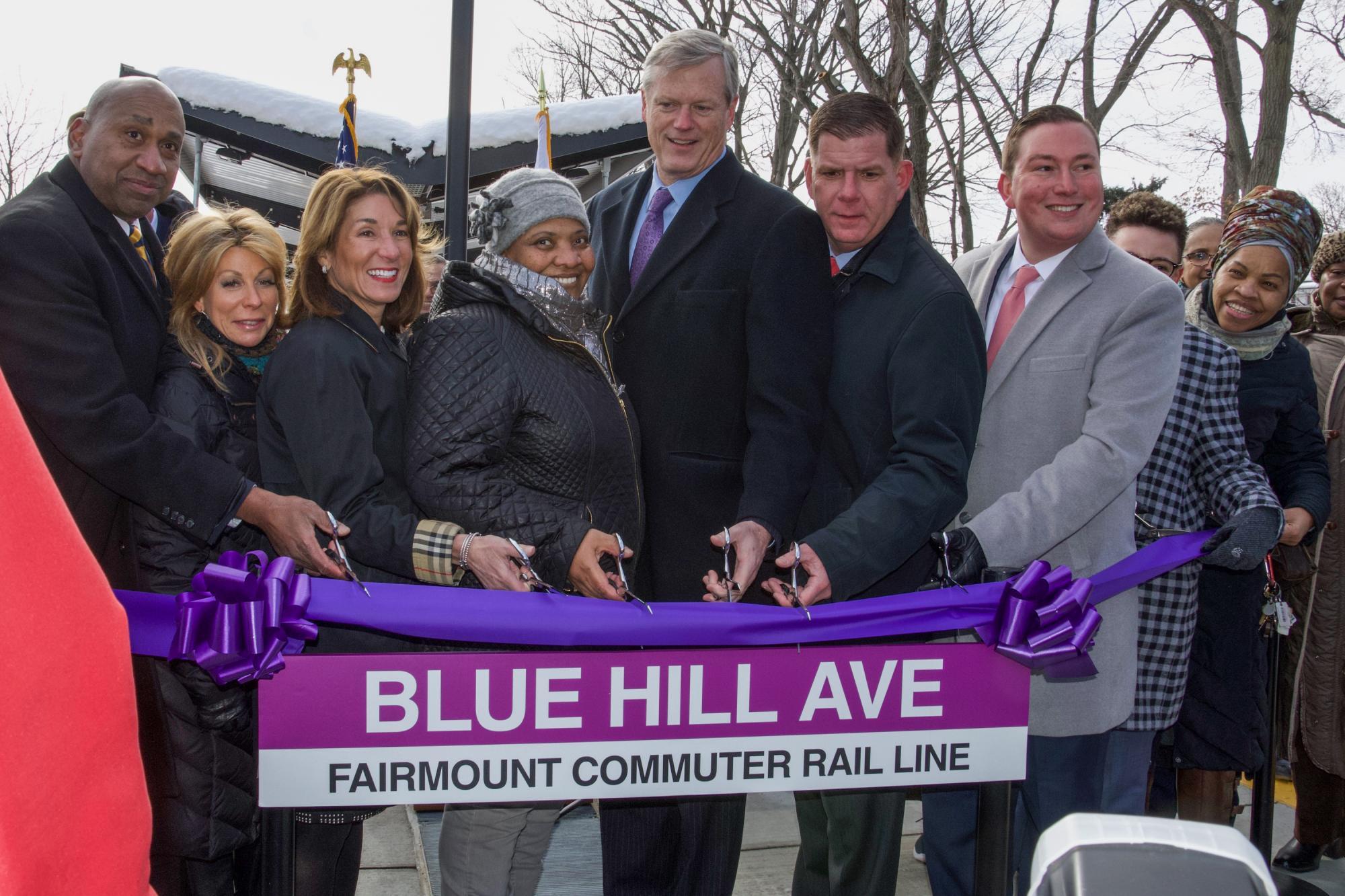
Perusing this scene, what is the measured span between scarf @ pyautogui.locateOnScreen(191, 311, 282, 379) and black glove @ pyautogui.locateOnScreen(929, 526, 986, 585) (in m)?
1.80

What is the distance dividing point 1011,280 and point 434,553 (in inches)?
70.5

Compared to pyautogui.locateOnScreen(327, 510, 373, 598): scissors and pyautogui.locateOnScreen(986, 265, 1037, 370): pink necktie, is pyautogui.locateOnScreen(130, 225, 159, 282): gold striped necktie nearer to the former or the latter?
pyautogui.locateOnScreen(327, 510, 373, 598): scissors

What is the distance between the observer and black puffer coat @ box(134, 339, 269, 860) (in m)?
2.53

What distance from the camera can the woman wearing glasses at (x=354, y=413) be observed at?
8.07 feet

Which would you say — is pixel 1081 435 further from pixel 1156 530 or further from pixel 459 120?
pixel 459 120

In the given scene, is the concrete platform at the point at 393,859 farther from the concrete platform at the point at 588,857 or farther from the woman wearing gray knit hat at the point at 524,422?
the woman wearing gray knit hat at the point at 524,422

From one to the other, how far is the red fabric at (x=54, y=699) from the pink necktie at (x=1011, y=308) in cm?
253

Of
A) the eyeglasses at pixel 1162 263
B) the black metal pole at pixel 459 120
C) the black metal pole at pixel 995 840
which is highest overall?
the black metal pole at pixel 459 120

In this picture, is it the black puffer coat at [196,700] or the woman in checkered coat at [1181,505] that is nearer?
the black puffer coat at [196,700]

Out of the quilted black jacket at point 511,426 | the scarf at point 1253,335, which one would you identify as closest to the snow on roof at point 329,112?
the scarf at point 1253,335

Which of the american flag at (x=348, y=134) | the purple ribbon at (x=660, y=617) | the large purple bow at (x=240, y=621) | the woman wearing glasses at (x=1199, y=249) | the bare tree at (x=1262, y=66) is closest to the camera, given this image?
the large purple bow at (x=240, y=621)

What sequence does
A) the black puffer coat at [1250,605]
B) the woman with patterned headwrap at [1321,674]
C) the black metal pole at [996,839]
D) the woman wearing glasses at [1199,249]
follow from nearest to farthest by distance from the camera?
the black metal pole at [996,839], the black puffer coat at [1250,605], the woman with patterned headwrap at [1321,674], the woman wearing glasses at [1199,249]

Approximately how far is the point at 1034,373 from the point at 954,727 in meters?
0.98

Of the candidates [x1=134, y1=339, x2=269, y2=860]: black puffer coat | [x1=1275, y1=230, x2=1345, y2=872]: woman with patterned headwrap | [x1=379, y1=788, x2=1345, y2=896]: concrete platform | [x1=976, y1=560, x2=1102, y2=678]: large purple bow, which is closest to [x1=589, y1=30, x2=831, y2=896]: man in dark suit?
[x1=976, y1=560, x2=1102, y2=678]: large purple bow
